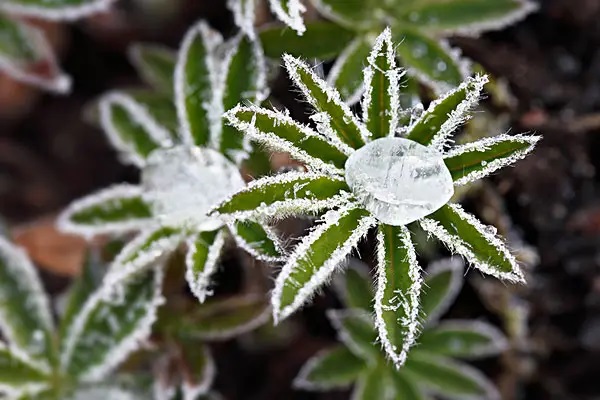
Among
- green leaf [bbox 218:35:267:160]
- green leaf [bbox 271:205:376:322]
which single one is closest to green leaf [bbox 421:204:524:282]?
green leaf [bbox 271:205:376:322]

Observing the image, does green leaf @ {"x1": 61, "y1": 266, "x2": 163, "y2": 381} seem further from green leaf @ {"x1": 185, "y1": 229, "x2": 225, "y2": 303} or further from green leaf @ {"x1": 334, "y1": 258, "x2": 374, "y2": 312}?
green leaf @ {"x1": 334, "y1": 258, "x2": 374, "y2": 312}

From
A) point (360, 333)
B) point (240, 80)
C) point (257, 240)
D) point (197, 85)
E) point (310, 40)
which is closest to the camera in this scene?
point (257, 240)

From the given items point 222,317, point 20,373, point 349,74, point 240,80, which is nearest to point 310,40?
point 349,74

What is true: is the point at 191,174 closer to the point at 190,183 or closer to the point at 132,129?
the point at 190,183

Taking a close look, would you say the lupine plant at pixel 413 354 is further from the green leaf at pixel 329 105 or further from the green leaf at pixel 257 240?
the green leaf at pixel 329 105

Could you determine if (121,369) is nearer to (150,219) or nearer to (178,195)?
(150,219)

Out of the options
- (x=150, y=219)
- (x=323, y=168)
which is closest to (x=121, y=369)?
(x=150, y=219)
